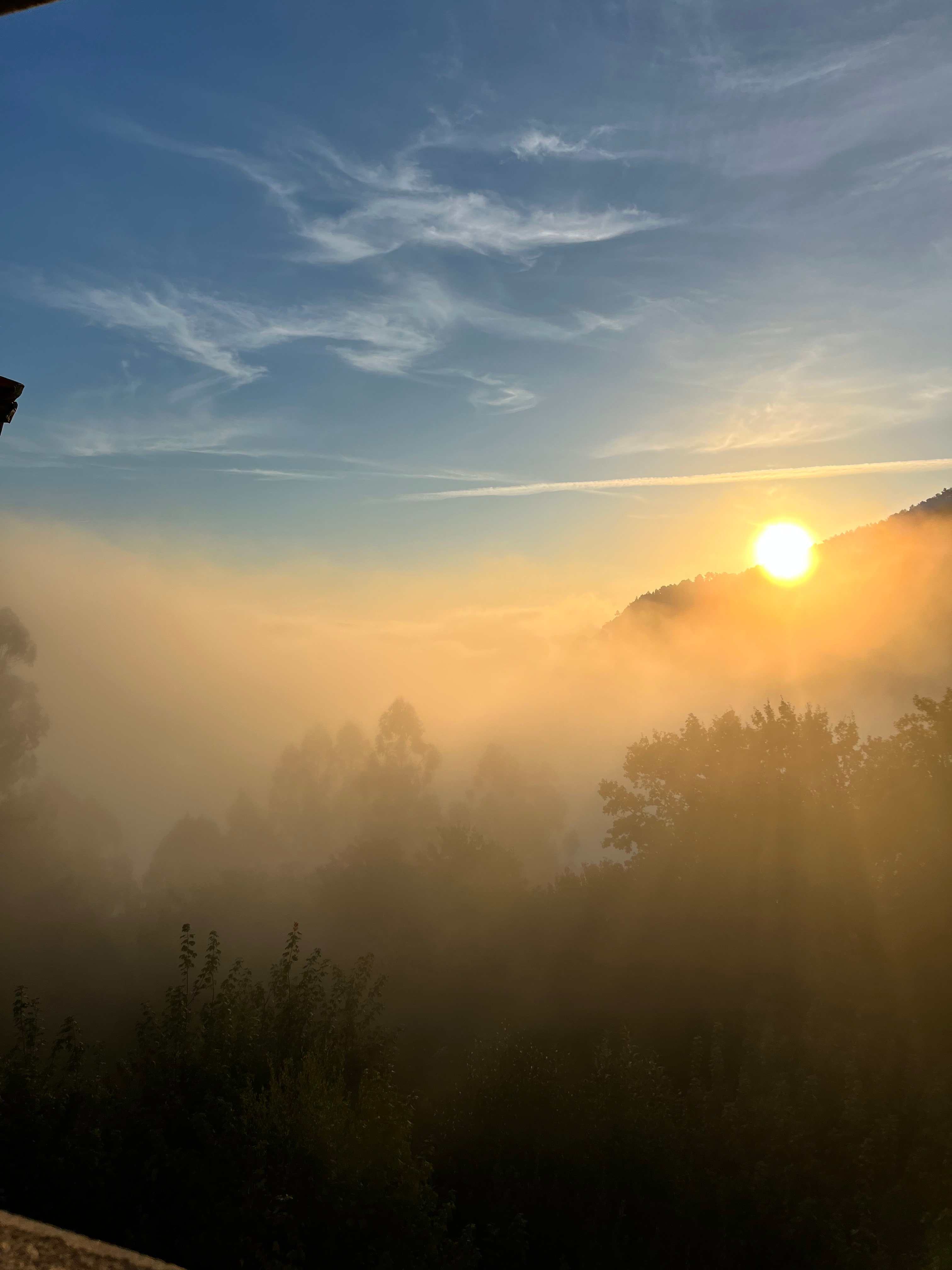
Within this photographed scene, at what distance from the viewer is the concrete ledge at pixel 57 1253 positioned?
90.0 inches

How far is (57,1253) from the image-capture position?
2326mm

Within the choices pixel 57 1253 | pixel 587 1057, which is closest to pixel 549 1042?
pixel 587 1057

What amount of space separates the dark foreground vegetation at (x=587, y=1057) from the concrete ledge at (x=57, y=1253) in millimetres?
6968

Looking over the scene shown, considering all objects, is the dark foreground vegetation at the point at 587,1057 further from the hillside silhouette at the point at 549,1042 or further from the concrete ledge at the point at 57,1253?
the concrete ledge at the point at 57,1253

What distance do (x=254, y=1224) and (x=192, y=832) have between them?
104 meters

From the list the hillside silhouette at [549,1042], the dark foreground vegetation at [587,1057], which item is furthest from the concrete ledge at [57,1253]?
the dark foreground vegetation at [587,1057]

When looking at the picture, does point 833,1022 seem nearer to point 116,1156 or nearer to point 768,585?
point 116,1156

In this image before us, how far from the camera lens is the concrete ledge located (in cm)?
229

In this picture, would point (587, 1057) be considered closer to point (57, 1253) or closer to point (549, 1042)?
point (549, 1042)

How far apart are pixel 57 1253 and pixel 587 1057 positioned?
25.8 meters

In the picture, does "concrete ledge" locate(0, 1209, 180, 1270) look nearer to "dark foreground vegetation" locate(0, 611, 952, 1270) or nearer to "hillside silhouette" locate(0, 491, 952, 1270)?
"hillside silhouette" locate(0, 491, 952, 1270)

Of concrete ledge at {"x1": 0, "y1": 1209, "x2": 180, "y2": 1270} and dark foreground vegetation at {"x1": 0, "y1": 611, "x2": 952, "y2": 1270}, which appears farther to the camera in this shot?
dark foreground vegetation at {"x1": 0, "y1": 611, "x2": 952, "y2": 1270}

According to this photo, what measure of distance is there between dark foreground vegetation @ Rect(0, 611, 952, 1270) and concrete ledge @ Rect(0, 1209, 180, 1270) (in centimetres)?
697

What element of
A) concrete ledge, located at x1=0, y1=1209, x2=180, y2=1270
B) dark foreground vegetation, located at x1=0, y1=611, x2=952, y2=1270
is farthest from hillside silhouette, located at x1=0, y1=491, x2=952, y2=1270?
concrete ledge, located at x1=0, y1=1209, x2=180, y2=1270
